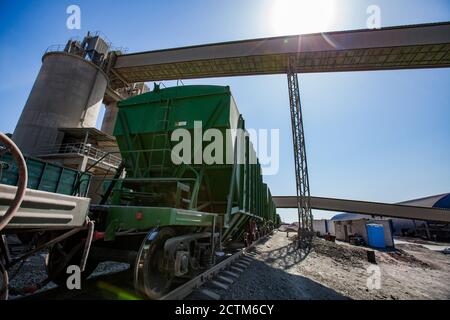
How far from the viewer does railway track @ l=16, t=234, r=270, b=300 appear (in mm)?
3258

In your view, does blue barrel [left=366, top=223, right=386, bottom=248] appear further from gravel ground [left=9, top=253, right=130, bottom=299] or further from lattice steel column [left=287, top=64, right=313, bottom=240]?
gravel ground [left=9, top=253, right=130, bottom=299]

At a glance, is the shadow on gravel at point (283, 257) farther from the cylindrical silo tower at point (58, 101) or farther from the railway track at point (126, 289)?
the cylindrical silo tower at point (58, 101)

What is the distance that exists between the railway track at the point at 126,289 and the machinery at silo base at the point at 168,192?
0.69 ft

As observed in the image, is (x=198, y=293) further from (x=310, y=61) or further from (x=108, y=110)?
(x=108, y=110)

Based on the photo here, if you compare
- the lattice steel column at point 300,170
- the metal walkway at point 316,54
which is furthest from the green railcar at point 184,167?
the metal walkway at point 316,54

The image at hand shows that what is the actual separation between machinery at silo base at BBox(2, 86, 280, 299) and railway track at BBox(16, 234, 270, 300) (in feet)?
0.69

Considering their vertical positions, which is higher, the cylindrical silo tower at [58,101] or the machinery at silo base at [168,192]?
the cylindrical silo tower at [58,101]

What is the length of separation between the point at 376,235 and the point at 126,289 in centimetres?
2126

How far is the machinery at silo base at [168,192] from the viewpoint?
3.05 m

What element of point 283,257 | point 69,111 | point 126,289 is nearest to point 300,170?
point 283,257

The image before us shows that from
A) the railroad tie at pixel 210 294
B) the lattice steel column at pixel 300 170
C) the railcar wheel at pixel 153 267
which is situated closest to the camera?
the railcar wheel at pixel 153 267

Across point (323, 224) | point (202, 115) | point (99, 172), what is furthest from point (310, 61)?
point (323, 224)

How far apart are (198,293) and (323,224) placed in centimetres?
3574

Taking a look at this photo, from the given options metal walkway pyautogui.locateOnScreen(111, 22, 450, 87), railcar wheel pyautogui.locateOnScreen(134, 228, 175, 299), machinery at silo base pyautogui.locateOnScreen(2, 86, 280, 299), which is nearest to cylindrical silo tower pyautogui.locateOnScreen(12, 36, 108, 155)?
metal walkway pyautogui.locateOnScreen(111, 22, 450, 87)
